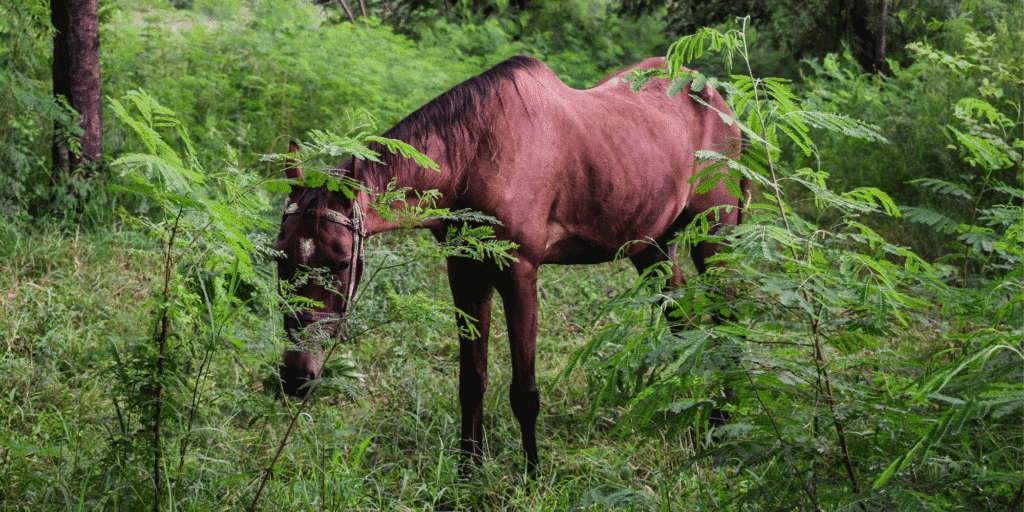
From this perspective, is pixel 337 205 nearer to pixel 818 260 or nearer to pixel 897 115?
pixel 818 260

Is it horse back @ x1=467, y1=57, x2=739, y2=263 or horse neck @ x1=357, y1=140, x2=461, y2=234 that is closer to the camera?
horse neck @ x1=357, y1=140, x2=461, y2=234

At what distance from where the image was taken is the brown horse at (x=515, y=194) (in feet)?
9.78

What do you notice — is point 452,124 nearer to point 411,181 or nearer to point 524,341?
point 411,181

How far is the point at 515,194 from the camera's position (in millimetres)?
3471

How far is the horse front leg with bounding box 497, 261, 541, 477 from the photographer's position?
3529 mm

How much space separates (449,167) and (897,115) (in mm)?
6261

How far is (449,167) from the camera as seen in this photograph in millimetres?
3406

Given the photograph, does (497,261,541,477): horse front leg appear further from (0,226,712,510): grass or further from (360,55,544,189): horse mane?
(360,55,544,189): horse mane

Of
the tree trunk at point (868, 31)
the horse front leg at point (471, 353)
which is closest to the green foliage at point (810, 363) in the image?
the horse front leg at point (471, 353)

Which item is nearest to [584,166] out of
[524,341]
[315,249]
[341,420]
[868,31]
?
[524,341]

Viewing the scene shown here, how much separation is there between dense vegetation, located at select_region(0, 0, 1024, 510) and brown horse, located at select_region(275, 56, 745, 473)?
0.26 metres

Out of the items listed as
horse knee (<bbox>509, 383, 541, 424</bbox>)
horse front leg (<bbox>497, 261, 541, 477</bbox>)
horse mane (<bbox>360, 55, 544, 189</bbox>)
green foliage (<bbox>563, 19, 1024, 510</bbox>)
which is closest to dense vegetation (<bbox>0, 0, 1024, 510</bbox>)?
green foliage (<bbox>563, 19, 1024, 510</bbox>)

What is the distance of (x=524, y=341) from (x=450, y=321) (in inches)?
43.9

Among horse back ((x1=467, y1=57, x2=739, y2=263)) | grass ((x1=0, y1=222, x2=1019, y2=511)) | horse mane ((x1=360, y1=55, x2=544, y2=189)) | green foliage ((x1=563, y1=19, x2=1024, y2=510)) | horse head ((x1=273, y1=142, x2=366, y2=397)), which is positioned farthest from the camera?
horse back ((x1=467, y1=57, x2=739, y2=263))
